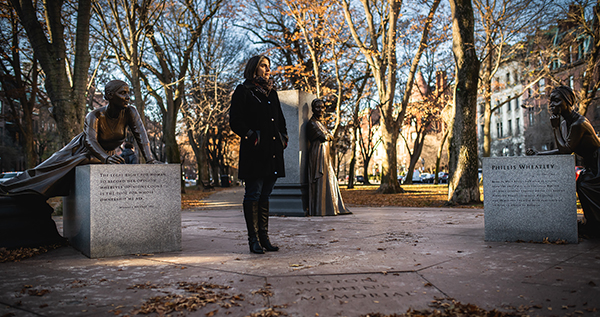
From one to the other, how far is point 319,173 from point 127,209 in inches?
211

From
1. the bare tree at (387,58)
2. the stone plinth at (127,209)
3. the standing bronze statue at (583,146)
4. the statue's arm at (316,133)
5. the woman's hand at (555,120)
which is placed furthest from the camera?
the bare tree at (387,58)

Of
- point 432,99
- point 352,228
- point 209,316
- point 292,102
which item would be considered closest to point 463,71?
point 292,102

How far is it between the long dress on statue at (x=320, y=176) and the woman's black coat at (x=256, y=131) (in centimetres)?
468

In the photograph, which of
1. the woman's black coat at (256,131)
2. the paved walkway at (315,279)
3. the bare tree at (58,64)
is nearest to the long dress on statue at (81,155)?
the paved walkway at (315,279)

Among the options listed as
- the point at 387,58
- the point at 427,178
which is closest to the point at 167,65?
the point at 387,58

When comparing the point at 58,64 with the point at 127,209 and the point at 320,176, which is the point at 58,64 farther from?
the point at 127,209

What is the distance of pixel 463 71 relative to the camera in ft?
41.3

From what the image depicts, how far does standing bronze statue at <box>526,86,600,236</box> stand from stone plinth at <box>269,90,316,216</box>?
5.19 metres

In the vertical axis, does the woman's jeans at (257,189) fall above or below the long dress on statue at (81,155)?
below

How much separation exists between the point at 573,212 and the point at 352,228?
3.07 metres

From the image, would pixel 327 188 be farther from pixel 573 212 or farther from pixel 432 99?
pixel 432 99

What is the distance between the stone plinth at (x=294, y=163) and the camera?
32.1ft

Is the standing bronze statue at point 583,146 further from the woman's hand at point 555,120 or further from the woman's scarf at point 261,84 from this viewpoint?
the woman's scarf at point 261,84

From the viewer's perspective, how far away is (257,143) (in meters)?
4.77
